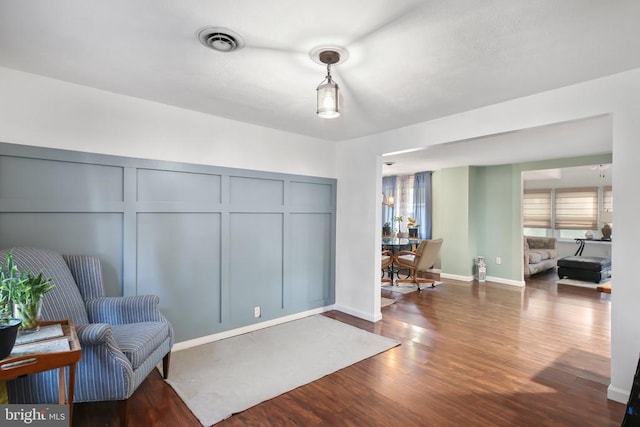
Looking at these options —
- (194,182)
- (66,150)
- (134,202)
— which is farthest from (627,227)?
(66,150)

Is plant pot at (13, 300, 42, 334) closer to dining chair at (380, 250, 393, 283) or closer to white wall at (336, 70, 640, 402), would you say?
white wall at (336, 70, 640, 402)

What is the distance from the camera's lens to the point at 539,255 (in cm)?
711

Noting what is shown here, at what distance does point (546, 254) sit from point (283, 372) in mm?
7208

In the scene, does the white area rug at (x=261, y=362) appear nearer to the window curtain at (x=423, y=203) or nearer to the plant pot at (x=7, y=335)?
the plant pot at (x=7, y=335)

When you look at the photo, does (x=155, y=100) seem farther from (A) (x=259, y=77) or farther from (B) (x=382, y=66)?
(B) (x=382, y=66)

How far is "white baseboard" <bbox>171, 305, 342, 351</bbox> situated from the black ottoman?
5.14 meters

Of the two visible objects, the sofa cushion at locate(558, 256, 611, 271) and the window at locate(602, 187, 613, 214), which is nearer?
the sofa cushion at locate(558, 256, 611, 271)

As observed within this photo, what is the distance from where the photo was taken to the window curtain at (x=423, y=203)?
750 cm

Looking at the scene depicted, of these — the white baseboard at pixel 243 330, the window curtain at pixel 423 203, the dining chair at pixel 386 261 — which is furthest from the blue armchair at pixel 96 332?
the window curtain at pixel 423 203

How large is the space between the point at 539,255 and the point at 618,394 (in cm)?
551

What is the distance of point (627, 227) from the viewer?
88.6 inches

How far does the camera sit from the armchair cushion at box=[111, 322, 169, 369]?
6.63ft

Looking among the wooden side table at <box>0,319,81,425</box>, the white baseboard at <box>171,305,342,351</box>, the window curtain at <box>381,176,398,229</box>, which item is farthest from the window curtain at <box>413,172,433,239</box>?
the wooden side table at <box>0,319,81,425</box>

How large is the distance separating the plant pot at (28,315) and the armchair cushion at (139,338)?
48 centimetres
